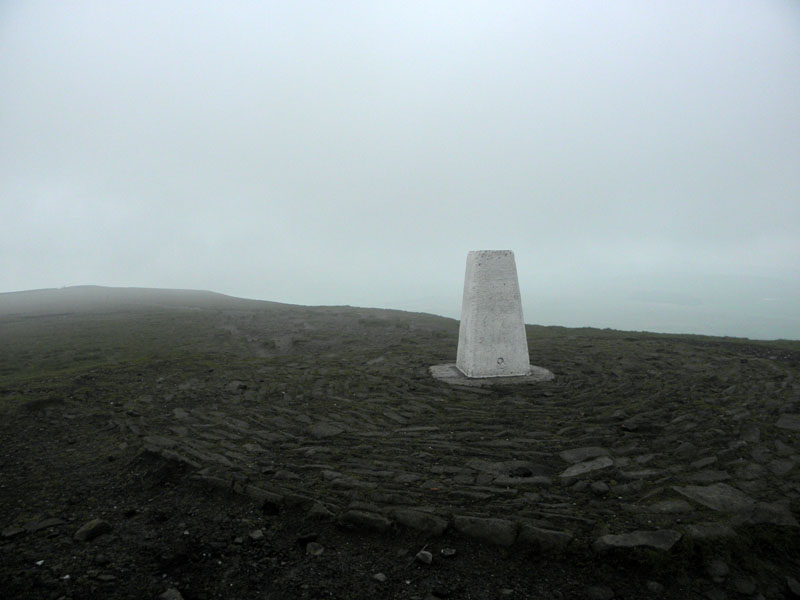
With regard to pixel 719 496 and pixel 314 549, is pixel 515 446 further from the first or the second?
pixel 314 549

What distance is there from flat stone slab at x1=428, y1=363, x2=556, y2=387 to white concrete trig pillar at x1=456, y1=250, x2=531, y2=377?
0.17 metres

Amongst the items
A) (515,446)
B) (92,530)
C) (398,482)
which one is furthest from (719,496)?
(92,530)

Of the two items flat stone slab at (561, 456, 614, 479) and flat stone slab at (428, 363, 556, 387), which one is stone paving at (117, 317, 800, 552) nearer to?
flat stone slab at (561, 456, 614, 479)

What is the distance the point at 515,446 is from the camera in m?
6.86

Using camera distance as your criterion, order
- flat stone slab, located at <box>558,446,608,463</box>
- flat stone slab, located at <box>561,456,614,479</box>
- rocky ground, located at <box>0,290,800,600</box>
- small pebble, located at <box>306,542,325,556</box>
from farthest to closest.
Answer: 1. flat stone slab, located at <box>558,446,608,463</box>
2. flat stone slab, located at <box>561,456,614,479</box>
3. small pebble, located at <box>306,542,325,556</box>
4. rocky ground, located at <box>0,290,800,600</box>

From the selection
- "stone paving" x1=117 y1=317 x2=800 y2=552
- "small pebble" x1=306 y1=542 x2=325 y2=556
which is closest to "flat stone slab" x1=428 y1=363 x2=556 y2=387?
"stone paving" x1=117 y1=317 x2=800 y2=552

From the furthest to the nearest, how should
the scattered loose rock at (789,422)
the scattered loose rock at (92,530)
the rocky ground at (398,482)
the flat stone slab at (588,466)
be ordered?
the scattered loose rock at (789,422) → the flat stone slab at (588,466) → the scattered loose rock at (92,530) → the rocky ground at (398,482)

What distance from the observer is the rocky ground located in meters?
4.18

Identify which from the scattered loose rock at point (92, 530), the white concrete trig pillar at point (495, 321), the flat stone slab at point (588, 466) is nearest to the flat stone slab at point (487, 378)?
the white concrete trig pillar at point (495, 321)

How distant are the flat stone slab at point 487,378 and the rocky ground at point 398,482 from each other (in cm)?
39

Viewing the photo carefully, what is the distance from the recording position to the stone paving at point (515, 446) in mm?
4914

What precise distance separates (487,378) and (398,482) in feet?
17.3

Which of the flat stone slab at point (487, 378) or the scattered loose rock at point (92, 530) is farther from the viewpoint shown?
the flat stone slab at point (487, 378)

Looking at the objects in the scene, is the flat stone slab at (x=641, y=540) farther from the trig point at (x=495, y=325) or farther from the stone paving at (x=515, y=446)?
the trig point at (x=495, y=325)
